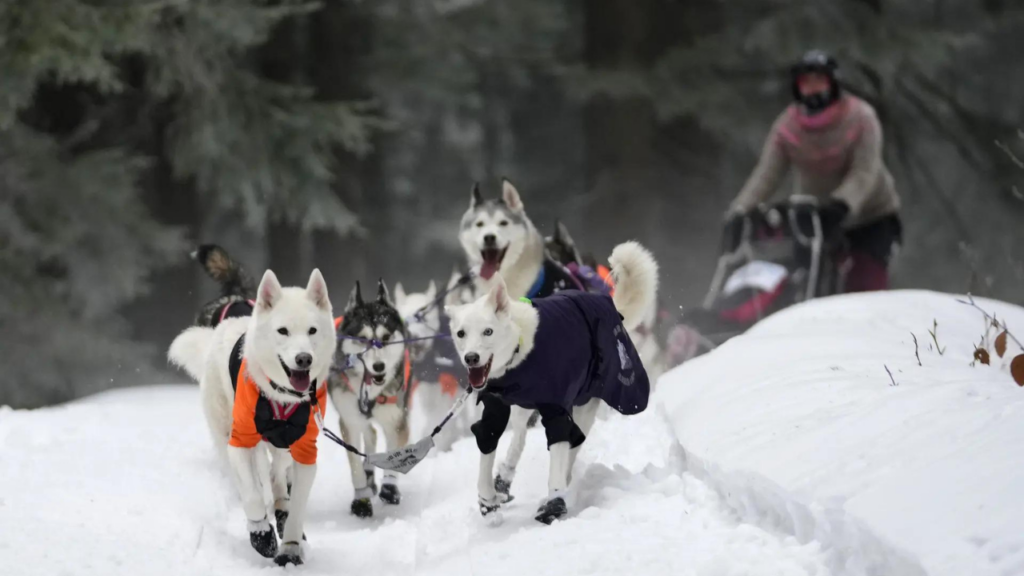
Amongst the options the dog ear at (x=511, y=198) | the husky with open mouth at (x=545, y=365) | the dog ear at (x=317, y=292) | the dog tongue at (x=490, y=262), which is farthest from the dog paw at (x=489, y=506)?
the dog ear at (x=511, y=198)

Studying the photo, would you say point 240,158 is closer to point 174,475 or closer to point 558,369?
point 174,475

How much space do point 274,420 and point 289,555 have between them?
658 mm

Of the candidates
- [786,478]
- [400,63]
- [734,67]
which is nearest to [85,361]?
[400,63]

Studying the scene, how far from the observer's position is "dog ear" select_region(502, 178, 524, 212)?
25.3ft

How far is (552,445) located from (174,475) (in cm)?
275

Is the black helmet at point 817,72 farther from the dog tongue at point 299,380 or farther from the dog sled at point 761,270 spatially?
the dog tongue at point 299,380

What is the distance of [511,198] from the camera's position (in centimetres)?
779

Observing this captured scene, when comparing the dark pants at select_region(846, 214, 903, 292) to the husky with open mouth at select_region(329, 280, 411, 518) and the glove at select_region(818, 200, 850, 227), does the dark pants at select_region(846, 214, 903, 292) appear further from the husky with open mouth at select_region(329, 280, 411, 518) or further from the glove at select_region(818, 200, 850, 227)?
the husky with open mouth at select_region(329, 280, 411, 518)

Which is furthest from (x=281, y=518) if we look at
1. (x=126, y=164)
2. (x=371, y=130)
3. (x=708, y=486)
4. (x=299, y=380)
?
(x=371, y=130)

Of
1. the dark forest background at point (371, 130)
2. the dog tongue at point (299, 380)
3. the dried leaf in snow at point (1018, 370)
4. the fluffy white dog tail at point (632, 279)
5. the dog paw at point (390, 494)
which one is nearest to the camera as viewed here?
the dried leaf in snow at point (1018, 370)

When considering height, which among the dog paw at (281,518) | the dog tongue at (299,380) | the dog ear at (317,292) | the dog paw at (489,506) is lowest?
the dog paw at (281,518)

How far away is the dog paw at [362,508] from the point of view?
671 cm

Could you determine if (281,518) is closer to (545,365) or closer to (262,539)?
(262,539)

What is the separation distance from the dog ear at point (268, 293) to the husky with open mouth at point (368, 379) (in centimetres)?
146
